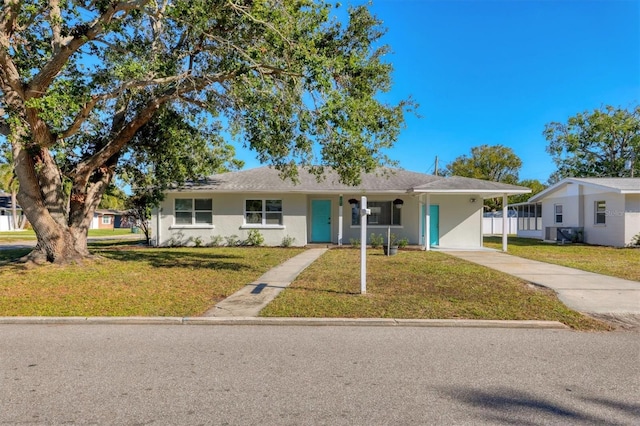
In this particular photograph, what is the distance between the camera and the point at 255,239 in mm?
19500

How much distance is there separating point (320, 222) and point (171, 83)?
1108cm

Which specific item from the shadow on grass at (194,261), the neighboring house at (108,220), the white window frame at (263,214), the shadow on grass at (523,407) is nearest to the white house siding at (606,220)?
the white window frame at (263,214)

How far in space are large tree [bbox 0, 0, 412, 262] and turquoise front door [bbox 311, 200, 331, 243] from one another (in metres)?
7.53

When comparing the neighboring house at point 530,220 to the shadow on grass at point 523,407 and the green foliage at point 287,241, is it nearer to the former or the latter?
the green foliage at point 287,241

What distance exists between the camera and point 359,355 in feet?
16.1

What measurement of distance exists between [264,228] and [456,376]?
16.0 metres

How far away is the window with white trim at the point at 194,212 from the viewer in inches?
784

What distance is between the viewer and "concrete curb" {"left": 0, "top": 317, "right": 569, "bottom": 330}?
6289 millimetres

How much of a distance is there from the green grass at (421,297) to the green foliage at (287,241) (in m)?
7.65

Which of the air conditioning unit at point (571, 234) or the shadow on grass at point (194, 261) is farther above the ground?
the air conditioning unit at point (571, 234)

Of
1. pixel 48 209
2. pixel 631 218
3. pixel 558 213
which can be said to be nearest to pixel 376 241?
pixel 631 218

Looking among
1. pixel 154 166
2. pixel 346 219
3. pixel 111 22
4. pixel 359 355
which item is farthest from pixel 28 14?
pixel 346 219

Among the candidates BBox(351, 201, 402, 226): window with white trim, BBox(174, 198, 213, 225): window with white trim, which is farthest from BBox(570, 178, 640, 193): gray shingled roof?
BBox(174, 198, 213, 225): window with white trim

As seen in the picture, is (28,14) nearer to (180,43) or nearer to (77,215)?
(180,43)
